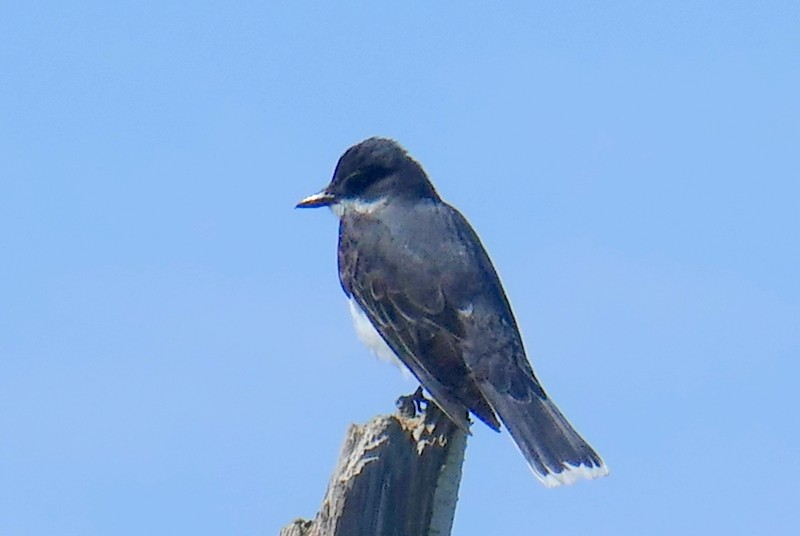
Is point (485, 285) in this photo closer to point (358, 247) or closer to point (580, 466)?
point (358, 247)

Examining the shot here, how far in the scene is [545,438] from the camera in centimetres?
884

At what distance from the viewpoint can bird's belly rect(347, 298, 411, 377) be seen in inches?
408

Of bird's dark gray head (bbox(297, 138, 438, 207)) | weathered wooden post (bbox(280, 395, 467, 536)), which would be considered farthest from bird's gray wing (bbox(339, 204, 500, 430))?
weathered wooden post (bbox(280, 395, 467, 536))

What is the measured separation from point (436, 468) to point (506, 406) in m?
3.05

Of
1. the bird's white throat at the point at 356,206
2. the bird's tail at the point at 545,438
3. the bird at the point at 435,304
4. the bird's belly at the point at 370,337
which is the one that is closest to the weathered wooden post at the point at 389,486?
the bird at the point at 435,304

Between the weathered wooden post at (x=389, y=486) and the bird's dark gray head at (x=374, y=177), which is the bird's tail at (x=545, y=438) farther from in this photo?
the bird's dark gray head at (x=374, y=177)

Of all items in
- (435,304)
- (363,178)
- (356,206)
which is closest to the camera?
(435,304)

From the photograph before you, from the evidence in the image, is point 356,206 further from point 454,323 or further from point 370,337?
point 454,323

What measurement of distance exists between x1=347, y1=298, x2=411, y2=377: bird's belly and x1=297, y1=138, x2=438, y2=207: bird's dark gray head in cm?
102

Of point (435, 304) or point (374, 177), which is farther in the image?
point (374, 177)

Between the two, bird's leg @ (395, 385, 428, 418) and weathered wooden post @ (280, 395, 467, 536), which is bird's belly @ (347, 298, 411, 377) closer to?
bird's leg @ (395, 385, 428, 418)

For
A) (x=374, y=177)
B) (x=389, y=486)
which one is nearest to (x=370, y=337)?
(x=374, y=177)

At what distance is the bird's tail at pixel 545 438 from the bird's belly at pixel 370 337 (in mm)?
1110

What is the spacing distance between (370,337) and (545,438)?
2182mm
